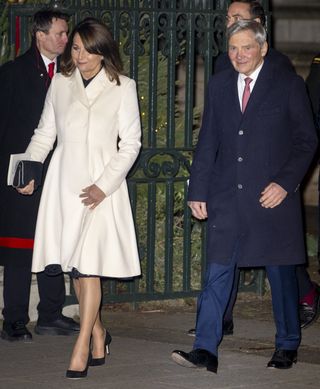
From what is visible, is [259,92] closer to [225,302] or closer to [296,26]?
[225,302]

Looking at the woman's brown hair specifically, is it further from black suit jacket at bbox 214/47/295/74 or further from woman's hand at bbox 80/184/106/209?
black suit jacket at bbox 214/47/295/74

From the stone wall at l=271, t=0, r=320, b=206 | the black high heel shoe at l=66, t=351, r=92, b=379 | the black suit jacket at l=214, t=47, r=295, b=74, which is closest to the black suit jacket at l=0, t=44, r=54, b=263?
the black suit jacket at l=214, t=47, r=295, b=74

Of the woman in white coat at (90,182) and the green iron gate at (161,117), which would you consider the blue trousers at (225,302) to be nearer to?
the woman in white coat at (90,182)

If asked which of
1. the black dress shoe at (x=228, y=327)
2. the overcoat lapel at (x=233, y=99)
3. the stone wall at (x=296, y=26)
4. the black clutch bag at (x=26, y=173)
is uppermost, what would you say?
the stone wall at (x=296, y=26)

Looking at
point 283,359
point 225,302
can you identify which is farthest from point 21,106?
point 283,359

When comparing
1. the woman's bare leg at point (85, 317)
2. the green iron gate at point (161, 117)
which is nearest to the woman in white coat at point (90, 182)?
the woman's bare leg at point (85, 317)

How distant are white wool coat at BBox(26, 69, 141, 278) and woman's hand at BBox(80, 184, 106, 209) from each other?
0.10 ft

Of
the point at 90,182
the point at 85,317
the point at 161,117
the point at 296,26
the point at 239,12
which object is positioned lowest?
the point at 85,317

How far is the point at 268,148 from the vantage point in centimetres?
738

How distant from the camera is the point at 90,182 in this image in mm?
7367

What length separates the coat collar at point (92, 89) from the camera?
7.43m

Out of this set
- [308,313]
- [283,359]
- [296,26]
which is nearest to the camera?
[283,359]

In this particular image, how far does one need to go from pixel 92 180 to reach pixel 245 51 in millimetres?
1119

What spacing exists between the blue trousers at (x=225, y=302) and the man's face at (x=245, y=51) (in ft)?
3.50
